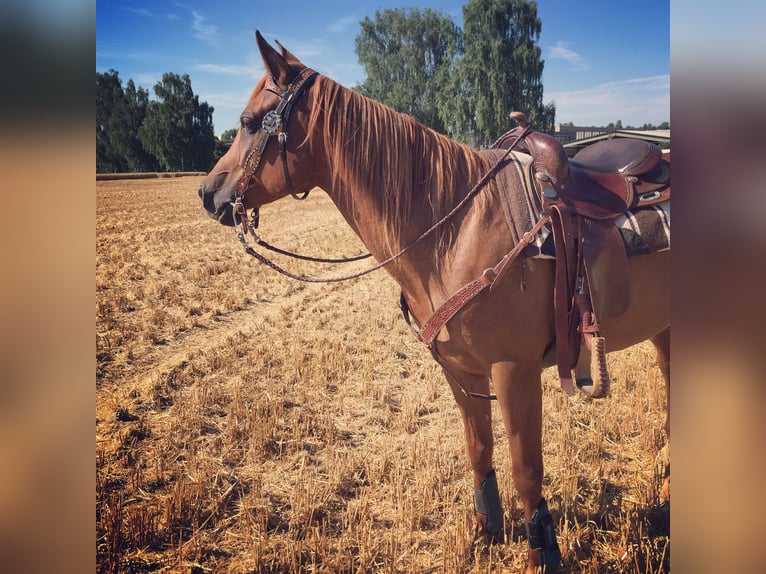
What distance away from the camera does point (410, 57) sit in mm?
3428

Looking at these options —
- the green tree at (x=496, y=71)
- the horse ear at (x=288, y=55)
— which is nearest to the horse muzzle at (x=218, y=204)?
the horse ear at (x=288, y=55)

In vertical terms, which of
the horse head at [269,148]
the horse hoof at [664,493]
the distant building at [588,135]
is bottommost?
the horse hoof at [664,493]

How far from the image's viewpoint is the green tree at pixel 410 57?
2.91m

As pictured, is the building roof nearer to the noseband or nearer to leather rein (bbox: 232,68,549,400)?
leather rein (bbox: 232,68,549,400)

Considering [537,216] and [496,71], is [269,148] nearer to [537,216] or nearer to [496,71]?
[537,216]

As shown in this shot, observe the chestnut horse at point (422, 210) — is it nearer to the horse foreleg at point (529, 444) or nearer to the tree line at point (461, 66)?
the horse foreleg at point (529, 444)

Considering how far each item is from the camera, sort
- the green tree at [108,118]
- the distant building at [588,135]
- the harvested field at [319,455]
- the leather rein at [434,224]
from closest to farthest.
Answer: the leather rein at [434,224], the harvested field at [319,455], the green tree at [108,118], the distant building at [588,135]

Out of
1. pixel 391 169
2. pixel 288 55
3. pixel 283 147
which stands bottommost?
pixel 391 169

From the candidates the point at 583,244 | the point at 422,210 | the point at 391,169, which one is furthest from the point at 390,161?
the point at 583,244

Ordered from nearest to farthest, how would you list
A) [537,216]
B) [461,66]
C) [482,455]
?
[537,216]
[482,455]
[461,66]

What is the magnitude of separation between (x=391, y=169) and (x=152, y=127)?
199 centimetres
